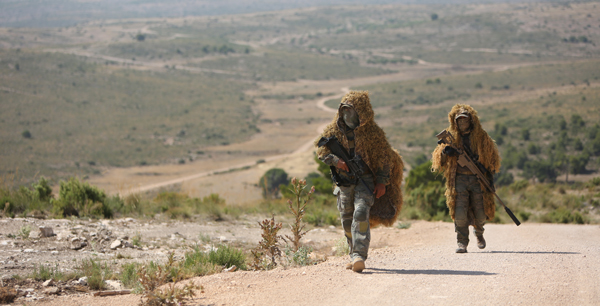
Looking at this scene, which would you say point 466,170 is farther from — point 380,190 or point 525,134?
point 525,134

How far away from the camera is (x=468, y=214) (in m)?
8.21

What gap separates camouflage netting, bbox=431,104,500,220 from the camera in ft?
26.0

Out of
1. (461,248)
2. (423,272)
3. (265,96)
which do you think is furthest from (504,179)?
(265,96)

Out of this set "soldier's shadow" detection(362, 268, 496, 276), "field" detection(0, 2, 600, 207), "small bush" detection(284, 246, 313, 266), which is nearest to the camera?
"soldier's shadow" detection(362, 268, 496, 276)

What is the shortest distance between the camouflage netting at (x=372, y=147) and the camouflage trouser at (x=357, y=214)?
30 centimetres

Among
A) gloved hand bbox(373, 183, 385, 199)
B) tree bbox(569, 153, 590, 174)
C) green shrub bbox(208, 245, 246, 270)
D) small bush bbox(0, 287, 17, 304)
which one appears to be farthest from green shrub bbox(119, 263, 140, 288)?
tree bbox(569, 153, 590, 174)

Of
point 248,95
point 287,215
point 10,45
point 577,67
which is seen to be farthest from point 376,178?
point 10,45

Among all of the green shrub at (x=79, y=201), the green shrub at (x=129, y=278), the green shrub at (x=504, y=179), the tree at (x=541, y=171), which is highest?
the green shrub at (x=129, y=278)

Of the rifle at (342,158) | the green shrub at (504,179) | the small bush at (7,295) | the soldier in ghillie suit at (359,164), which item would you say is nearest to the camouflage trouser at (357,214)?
the soldier in ghillie suit at (359,164)

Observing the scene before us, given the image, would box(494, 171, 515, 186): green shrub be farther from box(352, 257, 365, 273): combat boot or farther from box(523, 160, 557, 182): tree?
box(352, 257, 365, 273): combat boot

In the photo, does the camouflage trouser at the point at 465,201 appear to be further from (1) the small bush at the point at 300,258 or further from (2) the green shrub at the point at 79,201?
(2) the green shrub at the point at 79,201

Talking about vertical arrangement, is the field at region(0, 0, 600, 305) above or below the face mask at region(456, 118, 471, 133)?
below

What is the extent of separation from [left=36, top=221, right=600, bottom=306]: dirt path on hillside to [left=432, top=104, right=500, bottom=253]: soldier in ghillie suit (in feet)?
1.83

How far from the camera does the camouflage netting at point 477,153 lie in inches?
312
